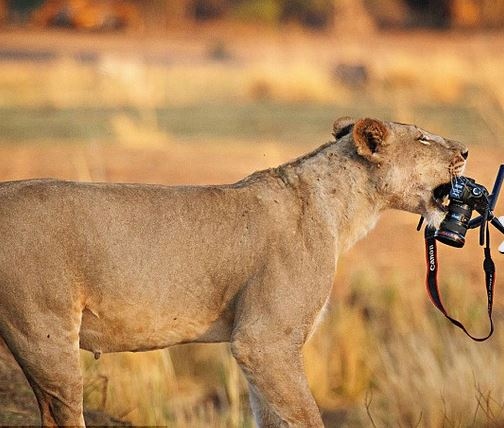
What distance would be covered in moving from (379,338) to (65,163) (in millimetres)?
6597

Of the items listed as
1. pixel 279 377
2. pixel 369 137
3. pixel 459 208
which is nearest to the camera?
pixel 279 377

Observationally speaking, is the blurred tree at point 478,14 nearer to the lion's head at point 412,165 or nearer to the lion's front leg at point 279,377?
the lion's head at point 412,165

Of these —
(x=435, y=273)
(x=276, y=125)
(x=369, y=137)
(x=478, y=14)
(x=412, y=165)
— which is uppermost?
(x=369, y=137)

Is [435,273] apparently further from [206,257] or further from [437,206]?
[206,257]

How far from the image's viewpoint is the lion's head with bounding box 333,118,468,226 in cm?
623

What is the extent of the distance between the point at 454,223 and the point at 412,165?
0.33 meters

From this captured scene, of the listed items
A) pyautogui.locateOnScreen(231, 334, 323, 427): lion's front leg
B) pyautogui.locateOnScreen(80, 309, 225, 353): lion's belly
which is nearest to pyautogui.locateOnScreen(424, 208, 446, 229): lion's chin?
pyautogui.locateOnScreen(231, 334, 323, 427): lion's front leg

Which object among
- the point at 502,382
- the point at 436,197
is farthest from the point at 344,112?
the point at 436,197

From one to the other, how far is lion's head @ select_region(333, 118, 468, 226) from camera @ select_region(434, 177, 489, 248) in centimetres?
4

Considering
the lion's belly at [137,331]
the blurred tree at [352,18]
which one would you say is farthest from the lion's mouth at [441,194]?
the blurred tree at [352,18]

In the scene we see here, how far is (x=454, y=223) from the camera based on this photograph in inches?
249

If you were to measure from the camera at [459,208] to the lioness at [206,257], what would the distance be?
2.4 inches

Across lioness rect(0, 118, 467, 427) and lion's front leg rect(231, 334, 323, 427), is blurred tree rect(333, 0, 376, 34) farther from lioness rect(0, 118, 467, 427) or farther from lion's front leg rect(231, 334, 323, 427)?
lion's front leg rect(231, 334, 323, 427)

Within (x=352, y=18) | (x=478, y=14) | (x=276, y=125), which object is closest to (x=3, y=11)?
(x=352, y=18)
